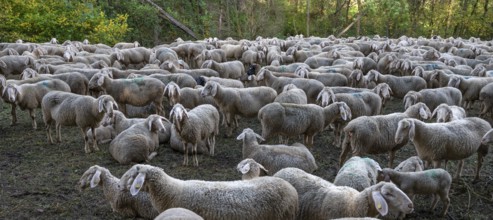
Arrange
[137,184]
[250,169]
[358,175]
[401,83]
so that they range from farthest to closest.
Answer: [401,83]
[250,169]
[358,175]
[137,184]

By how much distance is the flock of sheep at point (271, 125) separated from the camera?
477cm

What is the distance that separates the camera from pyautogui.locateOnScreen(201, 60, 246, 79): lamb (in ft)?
46.6

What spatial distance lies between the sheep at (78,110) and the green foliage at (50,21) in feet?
42.0

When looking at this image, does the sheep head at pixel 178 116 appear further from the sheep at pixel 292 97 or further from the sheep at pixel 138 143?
the sheep at pixel 292 97

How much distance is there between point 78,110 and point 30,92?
2155 mm

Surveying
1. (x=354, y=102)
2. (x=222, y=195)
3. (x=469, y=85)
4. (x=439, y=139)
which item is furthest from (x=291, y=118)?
(x=469, y=85)

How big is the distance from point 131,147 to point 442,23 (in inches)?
1228

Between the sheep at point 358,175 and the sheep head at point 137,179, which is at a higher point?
the sheep head at point 137,179

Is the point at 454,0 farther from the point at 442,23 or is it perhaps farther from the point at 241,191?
the point at 241,191

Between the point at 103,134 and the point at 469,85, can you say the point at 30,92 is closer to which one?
the point at 103,134

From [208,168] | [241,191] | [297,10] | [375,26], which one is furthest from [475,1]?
[241,191]

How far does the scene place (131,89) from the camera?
10234 millimetres

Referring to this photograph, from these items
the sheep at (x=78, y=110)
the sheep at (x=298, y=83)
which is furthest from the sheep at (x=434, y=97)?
the sheep at (x=78, y=110)

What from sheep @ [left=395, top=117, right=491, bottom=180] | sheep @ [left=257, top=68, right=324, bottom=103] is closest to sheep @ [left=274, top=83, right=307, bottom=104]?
sheep @ [left=257, top=68, right=324, bottom=103]
